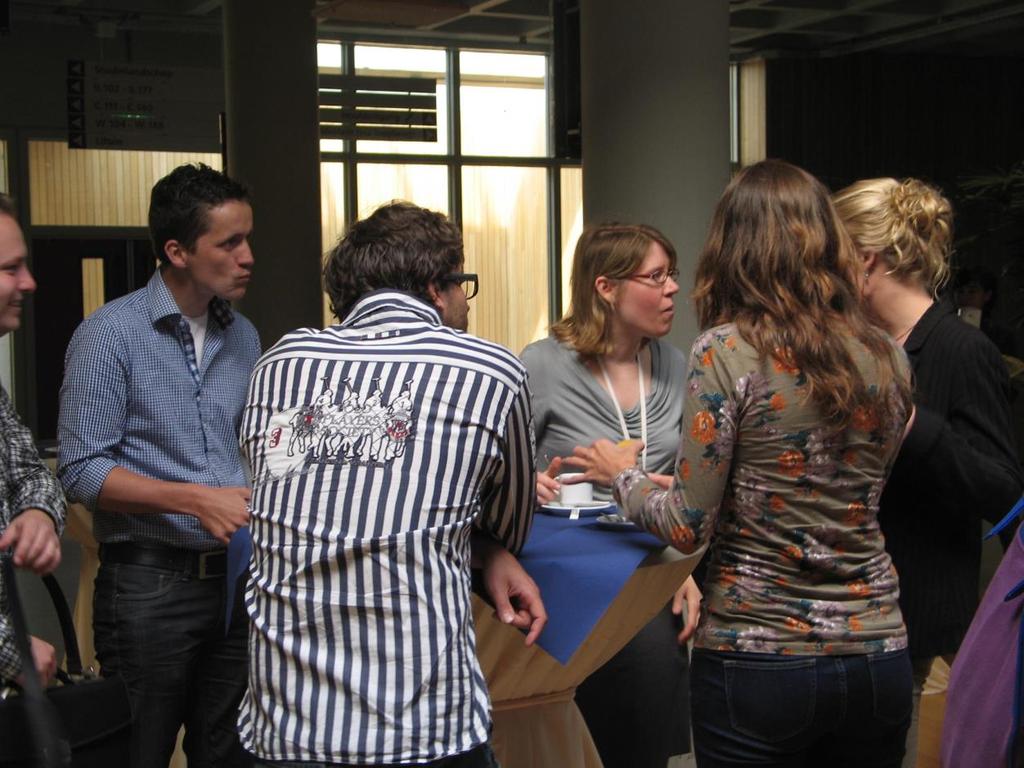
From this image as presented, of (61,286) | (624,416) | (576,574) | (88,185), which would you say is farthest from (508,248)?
(576,574)

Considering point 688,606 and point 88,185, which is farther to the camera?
point 88,185

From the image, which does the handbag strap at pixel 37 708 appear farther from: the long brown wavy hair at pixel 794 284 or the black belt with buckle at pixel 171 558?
the long brown wavy hair at pixel 794 284

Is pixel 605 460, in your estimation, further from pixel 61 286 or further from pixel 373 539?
pixel 61 286

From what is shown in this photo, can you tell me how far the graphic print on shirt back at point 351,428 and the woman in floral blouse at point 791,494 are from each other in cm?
52

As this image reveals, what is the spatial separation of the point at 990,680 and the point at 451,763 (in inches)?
34.6

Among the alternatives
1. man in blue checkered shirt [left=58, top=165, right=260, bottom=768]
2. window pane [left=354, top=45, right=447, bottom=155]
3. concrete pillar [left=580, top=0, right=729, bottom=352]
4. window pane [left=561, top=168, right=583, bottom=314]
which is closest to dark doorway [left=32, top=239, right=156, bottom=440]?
window pane [left=354, top=45, right=447, bottom=155]

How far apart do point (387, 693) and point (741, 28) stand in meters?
13.2

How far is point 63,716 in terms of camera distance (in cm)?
205

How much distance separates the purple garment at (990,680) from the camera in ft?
6.72

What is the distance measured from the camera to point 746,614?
2123 mm

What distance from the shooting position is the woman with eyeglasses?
303 centimetres

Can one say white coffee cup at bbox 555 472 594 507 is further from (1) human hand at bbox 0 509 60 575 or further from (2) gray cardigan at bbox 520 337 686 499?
(1) human hand at bbox 0 509 60 575

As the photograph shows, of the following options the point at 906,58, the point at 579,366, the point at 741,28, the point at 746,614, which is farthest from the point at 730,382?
the point at 906,58

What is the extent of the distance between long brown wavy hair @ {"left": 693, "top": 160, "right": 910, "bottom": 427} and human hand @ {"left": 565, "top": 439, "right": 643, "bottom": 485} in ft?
1.19
